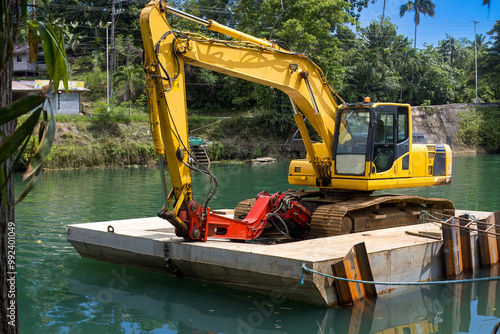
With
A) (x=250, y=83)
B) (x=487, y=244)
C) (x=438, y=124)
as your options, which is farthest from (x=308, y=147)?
(x=438, y=124)

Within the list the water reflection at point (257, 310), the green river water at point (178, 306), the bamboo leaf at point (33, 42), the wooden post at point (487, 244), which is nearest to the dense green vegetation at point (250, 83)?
the green river water at point (178, 306)

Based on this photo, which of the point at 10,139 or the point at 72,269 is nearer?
the point at 10,139

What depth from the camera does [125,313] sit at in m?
8.73

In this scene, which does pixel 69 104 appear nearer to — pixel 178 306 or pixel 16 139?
pixel 178 306

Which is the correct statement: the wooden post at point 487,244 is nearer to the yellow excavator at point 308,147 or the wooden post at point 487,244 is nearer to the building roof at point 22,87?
the yellow excavator at point 308,147

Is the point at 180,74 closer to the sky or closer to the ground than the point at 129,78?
closer to the ground

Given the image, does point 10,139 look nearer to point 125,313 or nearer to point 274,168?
point 125,313

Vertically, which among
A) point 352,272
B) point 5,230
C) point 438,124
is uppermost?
point 438,124

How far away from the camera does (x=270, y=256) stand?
860cm

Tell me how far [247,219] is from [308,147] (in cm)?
264

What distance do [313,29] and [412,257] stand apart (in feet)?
120

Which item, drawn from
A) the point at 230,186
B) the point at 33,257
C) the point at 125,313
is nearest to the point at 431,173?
the point at 125,313

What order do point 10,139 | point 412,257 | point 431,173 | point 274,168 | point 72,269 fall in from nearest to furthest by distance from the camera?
point 10,139 → point 412,257 → point 72,269 → point 431,173 → point 274,168

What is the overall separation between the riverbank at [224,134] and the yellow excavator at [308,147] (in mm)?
23368
